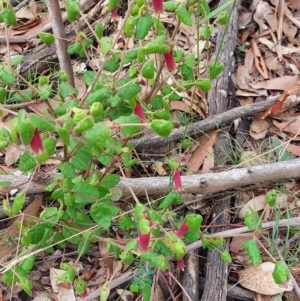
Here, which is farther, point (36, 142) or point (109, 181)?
point (109, 181)

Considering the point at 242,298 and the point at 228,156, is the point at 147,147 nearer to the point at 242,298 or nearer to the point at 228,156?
the point at 228,156

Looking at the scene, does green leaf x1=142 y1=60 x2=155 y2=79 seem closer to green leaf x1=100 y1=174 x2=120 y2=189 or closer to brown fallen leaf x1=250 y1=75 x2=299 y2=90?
green leaf x1=100 y1=174 x2=120 y2=189

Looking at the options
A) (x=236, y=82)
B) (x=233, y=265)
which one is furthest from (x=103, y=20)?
(x=233, y=265)

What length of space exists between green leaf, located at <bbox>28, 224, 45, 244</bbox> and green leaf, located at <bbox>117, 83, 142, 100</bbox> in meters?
0.49

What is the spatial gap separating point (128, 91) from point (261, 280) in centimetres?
89

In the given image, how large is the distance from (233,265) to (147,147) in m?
0.59

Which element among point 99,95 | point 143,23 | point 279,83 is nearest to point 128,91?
point 99,95

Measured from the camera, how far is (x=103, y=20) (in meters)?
2.31

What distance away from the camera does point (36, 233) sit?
56.1 inches

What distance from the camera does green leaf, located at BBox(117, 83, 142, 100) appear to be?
1.28 m

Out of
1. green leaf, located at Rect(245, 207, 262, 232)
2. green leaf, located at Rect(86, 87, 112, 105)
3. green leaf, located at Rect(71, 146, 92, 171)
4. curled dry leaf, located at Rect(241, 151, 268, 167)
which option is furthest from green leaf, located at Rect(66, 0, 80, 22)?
curled dry leaf, located at Rect(241, 151, 268, 167)

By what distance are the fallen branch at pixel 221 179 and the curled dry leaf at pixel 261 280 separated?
1.05 feet

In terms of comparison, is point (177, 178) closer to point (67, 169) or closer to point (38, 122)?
point (67, 169)

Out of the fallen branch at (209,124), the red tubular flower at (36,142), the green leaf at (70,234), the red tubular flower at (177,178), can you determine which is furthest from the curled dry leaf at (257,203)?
the red tubular flower at (36,142)
